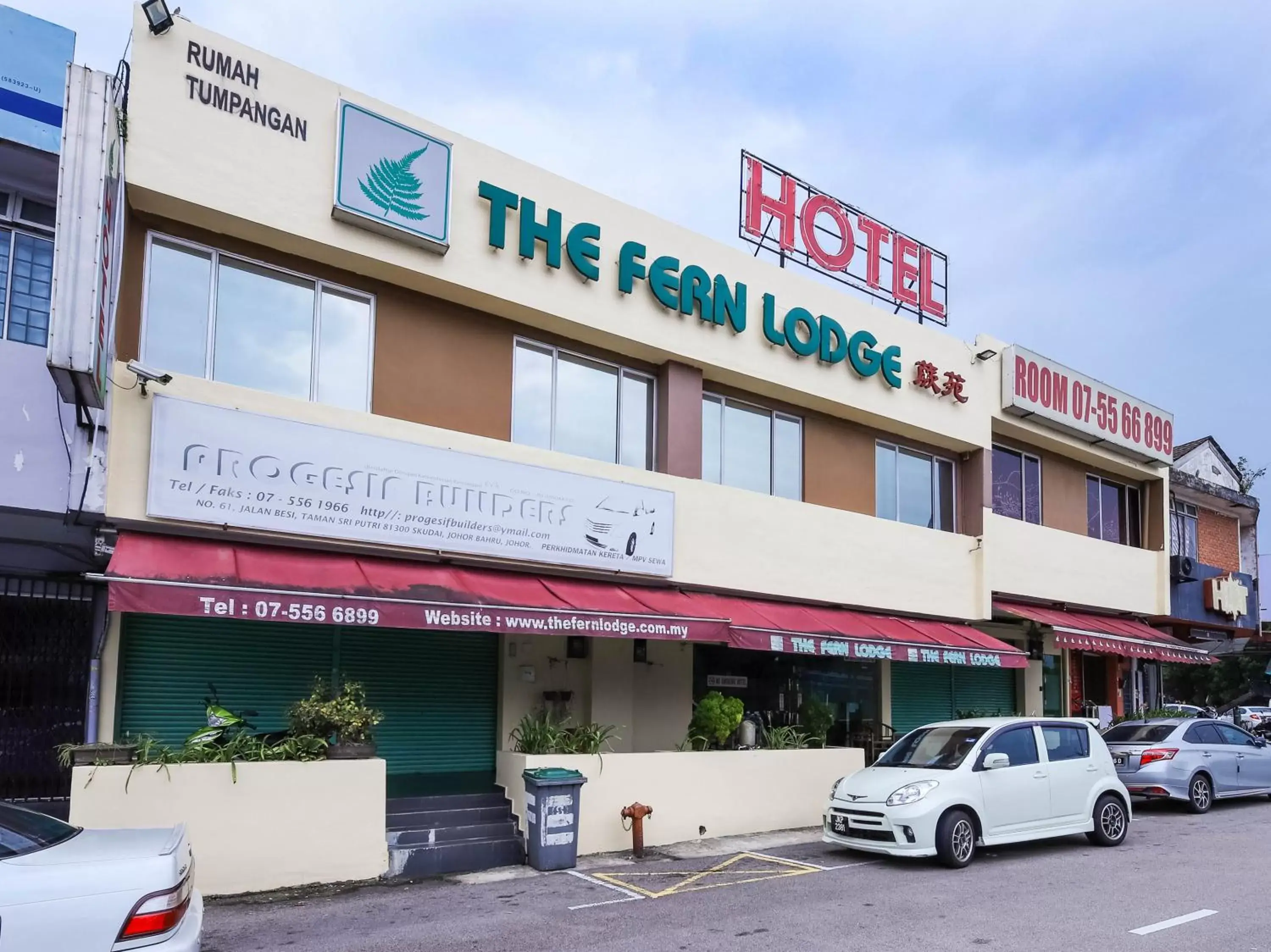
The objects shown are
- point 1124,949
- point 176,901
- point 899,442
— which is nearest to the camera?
point 176,901

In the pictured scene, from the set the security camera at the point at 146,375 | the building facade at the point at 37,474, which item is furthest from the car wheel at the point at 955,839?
the security camera at the point at 146,375

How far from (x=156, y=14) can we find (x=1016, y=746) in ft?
39.4

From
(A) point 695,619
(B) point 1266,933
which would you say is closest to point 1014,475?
(A) point 695,619

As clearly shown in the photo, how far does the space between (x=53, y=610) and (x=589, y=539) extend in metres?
5.96

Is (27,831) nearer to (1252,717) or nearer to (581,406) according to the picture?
(581,406)

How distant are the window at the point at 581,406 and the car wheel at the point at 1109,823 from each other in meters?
7.10

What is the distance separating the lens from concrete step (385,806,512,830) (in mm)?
11367

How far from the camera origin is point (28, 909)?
5215 millimetres

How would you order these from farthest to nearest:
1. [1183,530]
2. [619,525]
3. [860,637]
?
[1183,530]
[860,637]
[619,525]

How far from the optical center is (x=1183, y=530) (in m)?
26.8

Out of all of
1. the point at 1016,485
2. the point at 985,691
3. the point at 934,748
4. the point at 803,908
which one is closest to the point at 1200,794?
the point at 985,691

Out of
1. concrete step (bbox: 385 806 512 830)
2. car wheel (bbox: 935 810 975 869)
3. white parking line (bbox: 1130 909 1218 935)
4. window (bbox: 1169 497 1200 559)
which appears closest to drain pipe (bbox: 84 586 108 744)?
concrete step (bbox: 385 806 512 830)

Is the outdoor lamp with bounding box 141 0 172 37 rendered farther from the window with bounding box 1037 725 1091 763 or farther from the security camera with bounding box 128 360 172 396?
the window with bounding box 1037 725 1091 763

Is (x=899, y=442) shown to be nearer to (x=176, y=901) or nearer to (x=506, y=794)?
(x=506, y=794)
